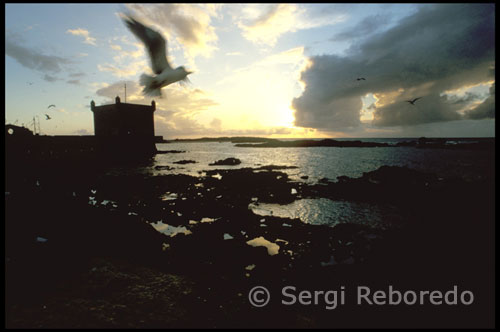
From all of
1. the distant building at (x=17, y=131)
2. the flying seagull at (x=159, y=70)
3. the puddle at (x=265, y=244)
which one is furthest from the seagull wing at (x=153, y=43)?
the distant building at (x=17, y=131)

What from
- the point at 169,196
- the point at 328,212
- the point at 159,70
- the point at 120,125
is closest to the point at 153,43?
the point at 159,70

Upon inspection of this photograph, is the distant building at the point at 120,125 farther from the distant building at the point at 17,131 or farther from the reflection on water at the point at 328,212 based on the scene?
the reflection on water at the point at 328,212

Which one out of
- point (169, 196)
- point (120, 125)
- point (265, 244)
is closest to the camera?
point (265, 244)

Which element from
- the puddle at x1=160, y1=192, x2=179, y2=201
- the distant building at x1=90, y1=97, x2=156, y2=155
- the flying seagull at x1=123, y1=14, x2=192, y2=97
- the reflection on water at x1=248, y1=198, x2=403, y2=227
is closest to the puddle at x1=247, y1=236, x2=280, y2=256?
the reflection on water at x1=248, y1=198, x2=403, y2=227

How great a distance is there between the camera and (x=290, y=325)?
4867 mm

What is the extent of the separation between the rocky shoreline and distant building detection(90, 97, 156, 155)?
27653mm

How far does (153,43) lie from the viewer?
376 inches

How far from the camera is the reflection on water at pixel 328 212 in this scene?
13266 mm

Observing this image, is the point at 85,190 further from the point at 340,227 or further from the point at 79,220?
the point at 340,227

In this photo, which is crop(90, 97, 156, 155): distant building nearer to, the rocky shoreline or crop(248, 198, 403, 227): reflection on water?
the rocky shoreline

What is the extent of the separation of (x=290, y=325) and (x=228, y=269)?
97.9 inches

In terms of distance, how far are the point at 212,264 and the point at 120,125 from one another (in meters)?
38.2

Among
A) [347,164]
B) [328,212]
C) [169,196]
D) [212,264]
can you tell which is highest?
[347,164]

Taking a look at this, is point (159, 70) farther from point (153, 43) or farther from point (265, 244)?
point (265, 244)
